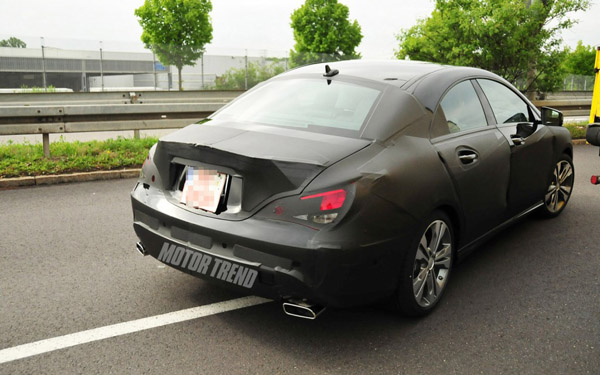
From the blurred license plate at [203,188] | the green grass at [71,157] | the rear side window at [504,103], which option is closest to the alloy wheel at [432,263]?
the blurred license plate at [203,188]

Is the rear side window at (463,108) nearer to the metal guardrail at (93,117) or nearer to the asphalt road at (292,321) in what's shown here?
the asphalt road at (292,321)

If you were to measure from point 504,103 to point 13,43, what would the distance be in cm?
2295

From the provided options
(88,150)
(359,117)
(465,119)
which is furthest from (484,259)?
(88,150)

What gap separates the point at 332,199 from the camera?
2746 millimetres

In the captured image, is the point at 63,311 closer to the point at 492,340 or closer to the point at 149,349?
the point at 149,349

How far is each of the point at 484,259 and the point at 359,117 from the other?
1933 mm

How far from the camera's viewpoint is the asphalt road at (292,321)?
2869 mm

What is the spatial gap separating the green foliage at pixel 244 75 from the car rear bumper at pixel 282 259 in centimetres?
2254

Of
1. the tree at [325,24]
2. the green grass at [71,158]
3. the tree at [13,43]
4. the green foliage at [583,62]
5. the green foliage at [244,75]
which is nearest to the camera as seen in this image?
the green grass at [71,158]

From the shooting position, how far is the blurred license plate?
303 centimetres

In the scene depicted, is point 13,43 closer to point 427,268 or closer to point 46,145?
point 46,145

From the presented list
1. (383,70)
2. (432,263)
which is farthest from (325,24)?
(432,263)

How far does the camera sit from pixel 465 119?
390 cm

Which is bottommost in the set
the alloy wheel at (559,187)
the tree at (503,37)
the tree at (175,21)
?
the alloy wheel at (559,187)
